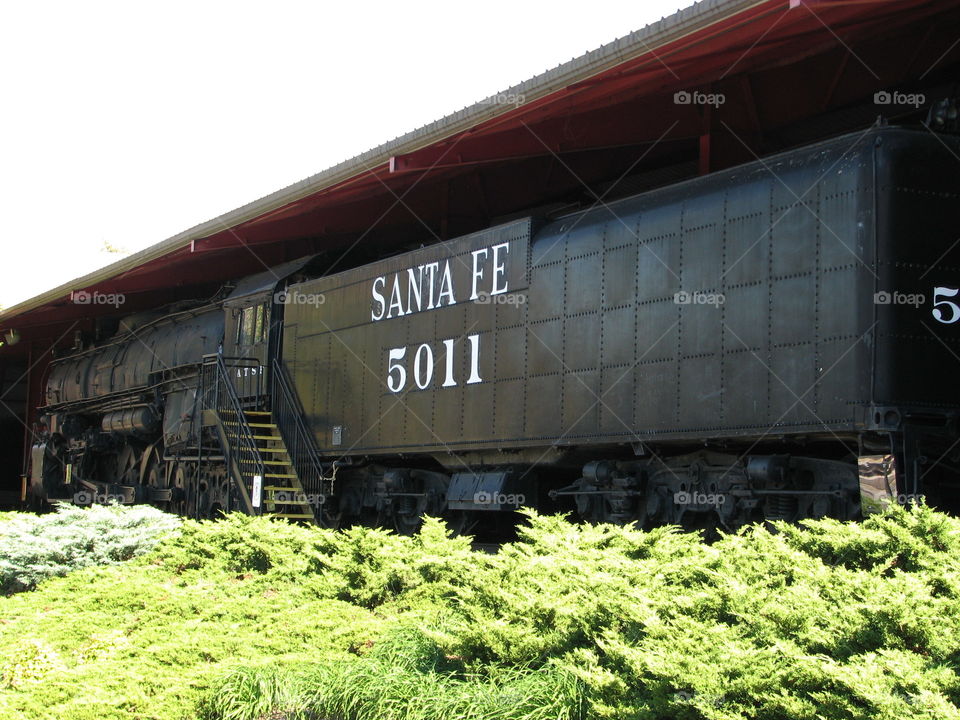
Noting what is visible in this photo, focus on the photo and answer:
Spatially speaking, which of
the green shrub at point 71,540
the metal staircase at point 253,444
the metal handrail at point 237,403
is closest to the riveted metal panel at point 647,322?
the metal staircase at point 253,444

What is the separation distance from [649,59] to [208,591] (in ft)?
20.5

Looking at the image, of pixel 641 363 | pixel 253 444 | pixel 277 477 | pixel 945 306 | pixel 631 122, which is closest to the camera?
pixel 945 306

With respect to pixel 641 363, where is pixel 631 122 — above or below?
above

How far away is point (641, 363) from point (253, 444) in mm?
7577

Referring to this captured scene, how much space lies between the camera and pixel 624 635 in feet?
17.2

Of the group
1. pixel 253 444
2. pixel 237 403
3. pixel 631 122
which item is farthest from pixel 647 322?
pixel 237 403

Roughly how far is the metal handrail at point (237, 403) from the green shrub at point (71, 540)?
3380mm

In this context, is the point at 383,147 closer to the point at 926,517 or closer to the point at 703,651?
the point at 926,517

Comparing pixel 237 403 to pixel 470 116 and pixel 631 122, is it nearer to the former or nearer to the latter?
pixel 470 116

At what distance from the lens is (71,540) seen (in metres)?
10.8

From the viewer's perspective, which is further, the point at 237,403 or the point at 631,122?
the point at 237,403

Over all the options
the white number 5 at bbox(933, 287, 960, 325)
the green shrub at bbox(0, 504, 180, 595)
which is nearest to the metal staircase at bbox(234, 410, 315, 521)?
the green shrub at bbox(0, 504, 180, 595)

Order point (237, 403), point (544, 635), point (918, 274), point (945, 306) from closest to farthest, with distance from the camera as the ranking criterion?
point (544, 635), point (918, 274), point (945, 306), point (237, 403)

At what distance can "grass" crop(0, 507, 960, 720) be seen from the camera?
422 cm
